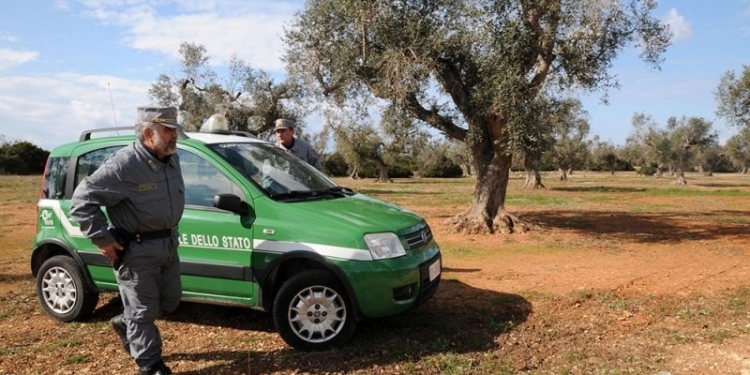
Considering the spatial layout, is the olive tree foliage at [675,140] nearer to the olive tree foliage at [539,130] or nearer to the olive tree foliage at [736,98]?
the olive tree foliage at [736,98]

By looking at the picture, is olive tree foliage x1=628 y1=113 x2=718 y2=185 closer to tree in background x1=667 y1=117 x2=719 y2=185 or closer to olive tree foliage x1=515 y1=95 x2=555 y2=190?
tree in background x1=667 y1=117 x2=719 y2=185

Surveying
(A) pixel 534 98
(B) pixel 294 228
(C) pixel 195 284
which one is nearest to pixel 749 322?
(B) pixel 294 228

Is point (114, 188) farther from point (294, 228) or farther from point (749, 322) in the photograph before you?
point (749, 322)

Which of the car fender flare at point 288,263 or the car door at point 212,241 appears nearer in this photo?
the car fender flare at point 288,263

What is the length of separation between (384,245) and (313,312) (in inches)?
33.4

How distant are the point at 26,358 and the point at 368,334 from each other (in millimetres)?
3082

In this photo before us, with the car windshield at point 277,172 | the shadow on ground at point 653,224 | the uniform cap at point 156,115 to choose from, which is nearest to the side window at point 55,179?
the car windshield at point 277,172

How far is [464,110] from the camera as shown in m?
12.7

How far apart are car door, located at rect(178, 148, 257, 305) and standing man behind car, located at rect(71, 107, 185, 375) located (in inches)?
31.0

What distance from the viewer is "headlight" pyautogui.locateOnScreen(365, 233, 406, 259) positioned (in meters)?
4.52

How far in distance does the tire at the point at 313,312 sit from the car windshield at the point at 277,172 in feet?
2.81

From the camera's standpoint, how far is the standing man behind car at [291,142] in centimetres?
732

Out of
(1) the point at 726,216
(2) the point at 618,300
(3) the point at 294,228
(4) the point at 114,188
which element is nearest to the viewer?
(4) the point at 114,188

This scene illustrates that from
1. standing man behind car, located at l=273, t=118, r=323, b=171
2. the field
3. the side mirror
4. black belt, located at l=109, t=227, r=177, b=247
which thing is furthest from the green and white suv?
standing man behind car, located at l=273, t=118, r=323, b=171
